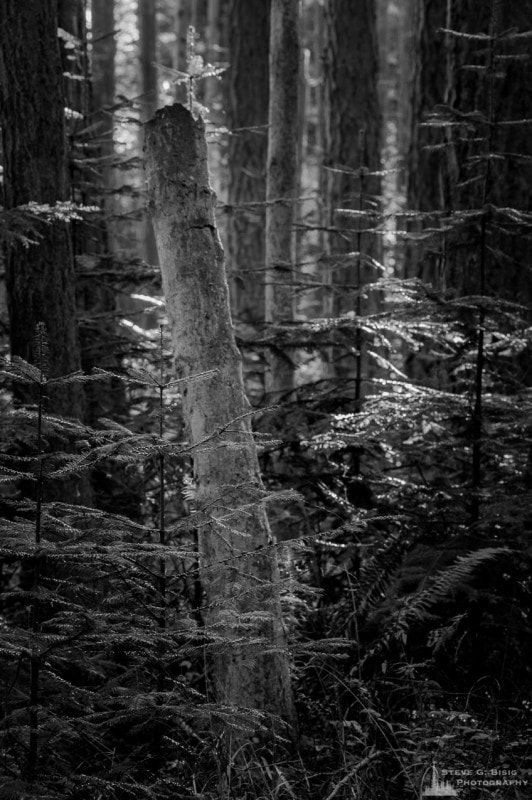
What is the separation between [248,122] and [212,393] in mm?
9669

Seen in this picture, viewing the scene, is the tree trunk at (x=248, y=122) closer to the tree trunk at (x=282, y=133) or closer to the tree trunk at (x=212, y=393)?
the tree trunk at (x=282, y=133)

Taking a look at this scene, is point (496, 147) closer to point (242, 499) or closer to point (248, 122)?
point (242, 499)

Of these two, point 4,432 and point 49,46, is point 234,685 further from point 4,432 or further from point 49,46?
point 49,46

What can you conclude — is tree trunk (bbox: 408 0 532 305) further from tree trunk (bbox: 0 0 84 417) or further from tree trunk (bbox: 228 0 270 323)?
tree trunk (bbox: 228 0 270 323)

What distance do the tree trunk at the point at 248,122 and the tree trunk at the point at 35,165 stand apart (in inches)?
282

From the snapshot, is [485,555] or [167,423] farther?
[167,423]

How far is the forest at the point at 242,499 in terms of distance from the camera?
3.06m

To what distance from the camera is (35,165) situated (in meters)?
4.80

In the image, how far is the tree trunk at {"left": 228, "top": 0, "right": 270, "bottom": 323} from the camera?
12102 millimetres

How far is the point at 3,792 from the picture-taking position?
2477 mm

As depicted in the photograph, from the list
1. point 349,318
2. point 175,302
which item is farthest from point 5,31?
point 349,318

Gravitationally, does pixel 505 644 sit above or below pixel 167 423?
below

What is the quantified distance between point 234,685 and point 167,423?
257 centimetres

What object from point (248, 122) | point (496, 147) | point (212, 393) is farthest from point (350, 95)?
point (212, 393)
